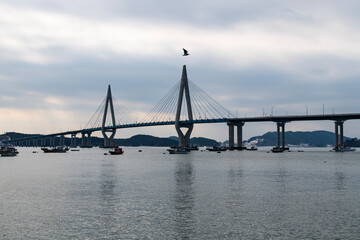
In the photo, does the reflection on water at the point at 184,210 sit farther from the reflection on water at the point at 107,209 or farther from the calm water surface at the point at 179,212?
the reflection on water at the point at 107,209

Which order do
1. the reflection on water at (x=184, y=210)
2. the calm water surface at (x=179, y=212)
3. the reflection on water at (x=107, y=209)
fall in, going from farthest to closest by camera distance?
the reflection on water at (x=107, y=209) → the reflection on water at (x=184, y=210) → the calm water surface at (x=179, y=212)

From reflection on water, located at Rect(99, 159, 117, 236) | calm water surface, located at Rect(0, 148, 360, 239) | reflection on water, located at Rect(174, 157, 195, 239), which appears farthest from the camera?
reflection on water, located at Rect(99, 159, 117, 236)

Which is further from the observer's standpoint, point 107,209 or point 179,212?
point 107,209

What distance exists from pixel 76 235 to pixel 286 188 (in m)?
26.0

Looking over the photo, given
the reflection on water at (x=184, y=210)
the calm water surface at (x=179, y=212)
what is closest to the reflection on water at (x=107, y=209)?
the calm water surface at (x=179, y=212)

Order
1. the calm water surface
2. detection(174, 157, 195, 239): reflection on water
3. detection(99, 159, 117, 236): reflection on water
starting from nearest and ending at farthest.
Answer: the calm water surface
detection(174, 157, 195, 239): reflection on water
detection(99, 159, 117, 236): reflection on water

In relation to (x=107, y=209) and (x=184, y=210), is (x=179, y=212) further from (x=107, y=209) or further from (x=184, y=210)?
(x=107, y=209)

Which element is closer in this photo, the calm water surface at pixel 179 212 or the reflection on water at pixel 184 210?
the calm water surface at pixel 179 212

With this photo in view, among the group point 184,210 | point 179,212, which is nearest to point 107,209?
point 179,212

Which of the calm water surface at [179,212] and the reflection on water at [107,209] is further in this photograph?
the reflection on water at [107,209]

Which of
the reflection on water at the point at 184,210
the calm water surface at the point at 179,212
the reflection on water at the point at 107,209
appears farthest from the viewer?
the reflection on water at the point at 107,209

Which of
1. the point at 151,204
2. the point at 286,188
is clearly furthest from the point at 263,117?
the point at 151,204

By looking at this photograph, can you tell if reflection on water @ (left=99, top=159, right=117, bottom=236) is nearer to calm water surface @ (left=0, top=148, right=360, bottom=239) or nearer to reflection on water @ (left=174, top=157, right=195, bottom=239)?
calm water surface @ (left=0, top=148, right=360, bottom=239)

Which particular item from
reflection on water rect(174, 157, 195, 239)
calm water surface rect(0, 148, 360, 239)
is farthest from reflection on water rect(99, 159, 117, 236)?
reflection on water rect(174, 157, 195, 239)
